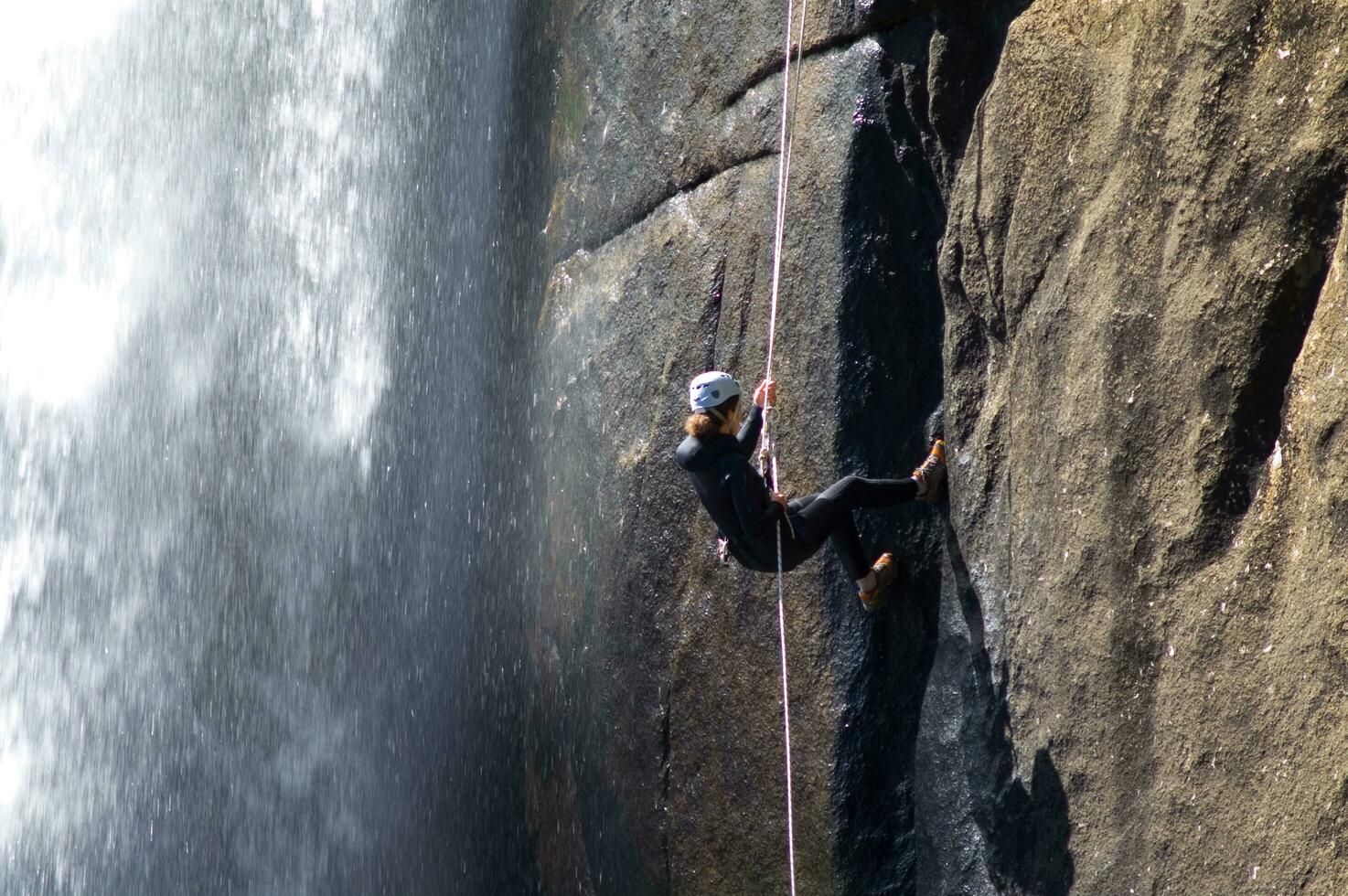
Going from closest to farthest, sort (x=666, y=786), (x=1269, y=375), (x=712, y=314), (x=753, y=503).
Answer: (x=1269, y=375) → (x=753, y=503) → (x=712, y=314) → (x=666, y=786)

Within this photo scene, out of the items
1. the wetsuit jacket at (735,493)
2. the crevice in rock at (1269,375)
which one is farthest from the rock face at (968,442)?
the wetsuit jacket at (735,493)

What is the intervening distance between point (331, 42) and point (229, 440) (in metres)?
3.03

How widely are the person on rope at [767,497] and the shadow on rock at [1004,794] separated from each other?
0.30 meters

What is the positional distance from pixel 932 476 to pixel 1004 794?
130 centimetres

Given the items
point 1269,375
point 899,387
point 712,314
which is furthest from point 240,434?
point 1269,375

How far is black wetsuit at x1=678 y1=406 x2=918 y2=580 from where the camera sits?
5.62m

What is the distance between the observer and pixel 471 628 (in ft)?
30.0

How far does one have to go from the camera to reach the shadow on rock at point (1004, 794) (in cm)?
497

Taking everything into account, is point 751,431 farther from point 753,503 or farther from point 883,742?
point 883,742

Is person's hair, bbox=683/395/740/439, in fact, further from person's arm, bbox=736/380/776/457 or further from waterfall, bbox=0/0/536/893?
waterfall, bbox=0/0/536/893

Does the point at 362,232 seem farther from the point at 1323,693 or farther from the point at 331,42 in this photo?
the point at 1323,693

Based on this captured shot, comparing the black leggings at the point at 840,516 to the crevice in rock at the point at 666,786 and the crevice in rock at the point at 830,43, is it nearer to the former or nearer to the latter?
the crevice in rock at the point at 666,786

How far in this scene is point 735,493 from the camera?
564 cm

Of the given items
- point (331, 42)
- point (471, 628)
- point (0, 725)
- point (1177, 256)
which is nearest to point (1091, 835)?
point (1177, 256)
